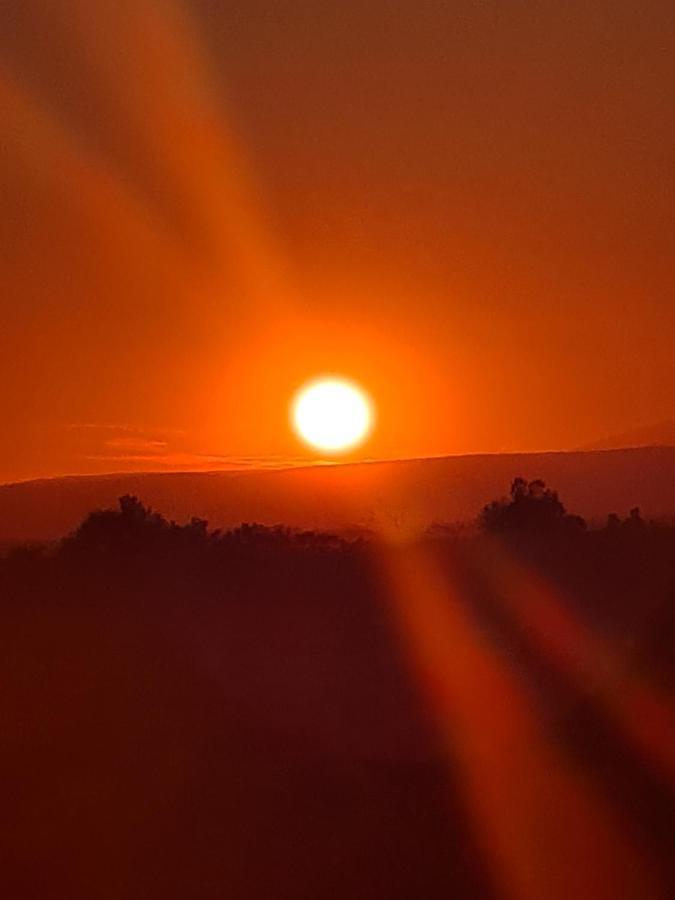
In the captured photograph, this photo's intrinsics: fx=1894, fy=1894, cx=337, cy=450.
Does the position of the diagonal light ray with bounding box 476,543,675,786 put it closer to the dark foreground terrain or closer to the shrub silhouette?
the dark foreground terrain

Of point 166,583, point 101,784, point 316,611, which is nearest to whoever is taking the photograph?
point 101,784

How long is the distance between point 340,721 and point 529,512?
10074 millimetres

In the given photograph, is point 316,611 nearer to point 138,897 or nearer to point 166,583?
point 166,583

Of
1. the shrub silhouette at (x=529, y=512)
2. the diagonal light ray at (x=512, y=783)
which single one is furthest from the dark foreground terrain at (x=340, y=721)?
the shrub silhouette at (x=529, y=512)

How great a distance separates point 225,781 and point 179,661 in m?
3.59

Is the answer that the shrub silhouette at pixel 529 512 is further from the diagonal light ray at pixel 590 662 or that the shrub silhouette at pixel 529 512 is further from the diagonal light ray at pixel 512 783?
the diagonal light ray at pixel 512 783

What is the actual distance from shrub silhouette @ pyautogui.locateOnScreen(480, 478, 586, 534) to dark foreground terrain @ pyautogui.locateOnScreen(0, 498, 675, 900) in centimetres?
79

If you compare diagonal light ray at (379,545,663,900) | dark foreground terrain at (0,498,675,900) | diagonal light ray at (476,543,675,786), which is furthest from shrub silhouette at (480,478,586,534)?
diagonal light ray at (379,545,663,900)

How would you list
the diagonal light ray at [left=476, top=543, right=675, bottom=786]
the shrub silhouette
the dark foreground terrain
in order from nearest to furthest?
1. the dark foreground terrain
2. the diagonal light ray at [left=476, top=543, right=675, bottom=786]
3. the shrub silhouette

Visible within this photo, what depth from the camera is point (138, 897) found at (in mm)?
11820

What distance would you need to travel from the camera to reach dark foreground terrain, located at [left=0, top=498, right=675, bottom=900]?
1223 centimetres

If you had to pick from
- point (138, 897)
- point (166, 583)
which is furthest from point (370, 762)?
point (166, 583)

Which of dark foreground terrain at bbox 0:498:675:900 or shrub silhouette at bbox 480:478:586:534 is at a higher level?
shrub silhouette at bbox 480:478:586:534

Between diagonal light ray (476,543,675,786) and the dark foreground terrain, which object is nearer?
the dark foreground terrain
